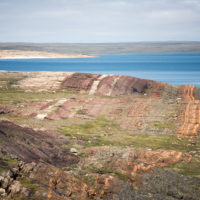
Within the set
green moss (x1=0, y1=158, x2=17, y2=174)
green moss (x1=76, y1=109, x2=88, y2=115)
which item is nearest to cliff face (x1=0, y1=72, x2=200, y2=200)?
green moss (x1=0, y1=158, x2=17, y2=174)

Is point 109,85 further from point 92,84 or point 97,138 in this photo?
point 97,138

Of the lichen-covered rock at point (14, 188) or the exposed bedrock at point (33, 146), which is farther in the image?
the exposed bedrock at point (33, 146)

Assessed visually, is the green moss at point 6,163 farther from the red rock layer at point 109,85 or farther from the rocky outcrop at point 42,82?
the rocky outcrop at point 42,82

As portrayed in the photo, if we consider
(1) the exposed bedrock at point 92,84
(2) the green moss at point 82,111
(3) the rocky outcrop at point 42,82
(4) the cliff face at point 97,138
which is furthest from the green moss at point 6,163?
(3) the rocky outcrop at point 42,82

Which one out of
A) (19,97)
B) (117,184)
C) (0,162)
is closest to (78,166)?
(117,184)

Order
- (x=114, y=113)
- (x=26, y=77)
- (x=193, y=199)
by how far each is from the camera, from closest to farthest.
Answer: (x=193, y=199) < (x=114, y=113) < (x=26, y=77)

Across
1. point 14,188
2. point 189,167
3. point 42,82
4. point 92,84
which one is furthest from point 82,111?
point 14,188

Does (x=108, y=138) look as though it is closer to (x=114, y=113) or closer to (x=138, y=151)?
(x=138, y=151)
